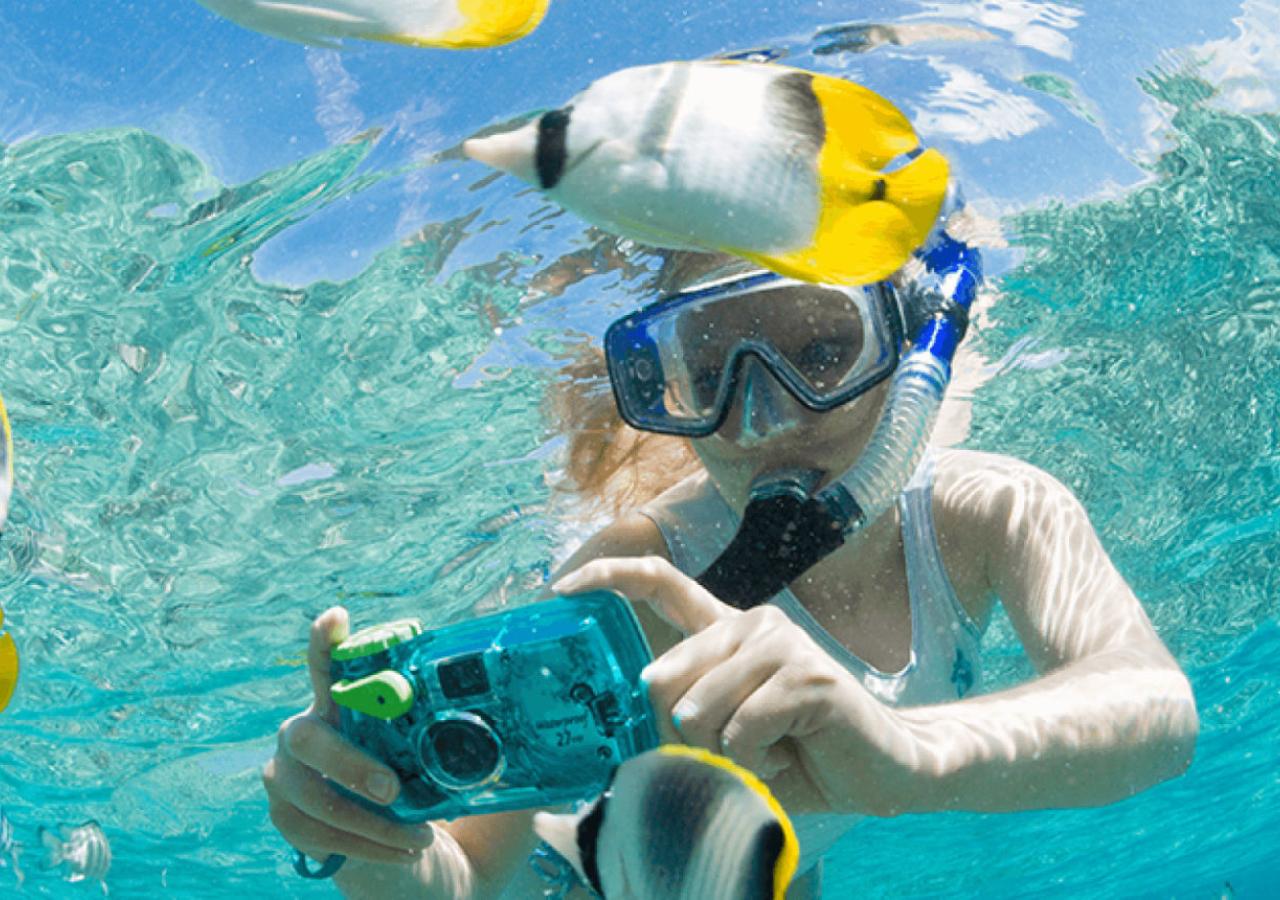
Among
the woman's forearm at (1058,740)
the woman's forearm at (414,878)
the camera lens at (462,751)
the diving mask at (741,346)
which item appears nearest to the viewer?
the woman's forearm at (1058,740)

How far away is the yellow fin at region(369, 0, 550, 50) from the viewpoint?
1.54 m

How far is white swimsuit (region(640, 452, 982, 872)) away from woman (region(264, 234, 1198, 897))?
13 mm

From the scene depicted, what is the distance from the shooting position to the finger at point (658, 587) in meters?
2.70

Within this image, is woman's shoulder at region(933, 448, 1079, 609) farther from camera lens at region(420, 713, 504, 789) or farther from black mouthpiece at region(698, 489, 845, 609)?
camera lens at region(420, 713, 504, 789)

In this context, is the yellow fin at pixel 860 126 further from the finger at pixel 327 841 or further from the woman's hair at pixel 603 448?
the woman's hair at pixel 603 448

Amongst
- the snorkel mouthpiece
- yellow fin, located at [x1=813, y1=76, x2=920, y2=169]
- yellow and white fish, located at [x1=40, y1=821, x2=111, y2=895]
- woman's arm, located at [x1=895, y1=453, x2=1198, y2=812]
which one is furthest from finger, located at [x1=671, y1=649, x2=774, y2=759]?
yellow and white fish, located at [x1=40, y1=821, x2=111, y2=895]

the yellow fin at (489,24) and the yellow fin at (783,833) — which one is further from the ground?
the yellow fin at (489,24)

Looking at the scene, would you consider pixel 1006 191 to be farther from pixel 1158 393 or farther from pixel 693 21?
pixel 1158 393

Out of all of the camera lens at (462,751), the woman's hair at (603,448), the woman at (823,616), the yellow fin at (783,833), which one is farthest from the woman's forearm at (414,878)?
the woman's hair at (603,448)

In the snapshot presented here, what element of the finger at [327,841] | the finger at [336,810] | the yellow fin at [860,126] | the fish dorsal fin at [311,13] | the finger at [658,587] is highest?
the fish dorsal fin at [311,13]

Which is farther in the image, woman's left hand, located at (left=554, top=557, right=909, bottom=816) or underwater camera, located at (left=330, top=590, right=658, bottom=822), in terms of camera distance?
underwater camera, located at (left=330, top=590, right=658, bottom=822)

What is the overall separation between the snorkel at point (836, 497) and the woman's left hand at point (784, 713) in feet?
2.87

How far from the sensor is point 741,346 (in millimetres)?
4281

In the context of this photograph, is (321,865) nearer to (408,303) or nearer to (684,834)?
(684,834)
